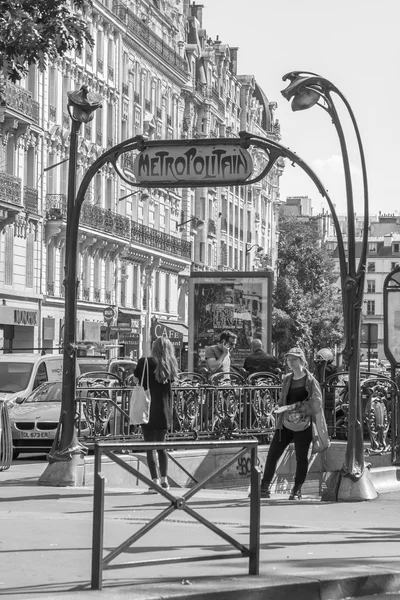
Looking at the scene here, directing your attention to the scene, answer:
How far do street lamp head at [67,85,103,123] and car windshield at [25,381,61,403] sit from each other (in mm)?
9561

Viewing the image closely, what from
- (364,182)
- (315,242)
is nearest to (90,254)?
(315,242)

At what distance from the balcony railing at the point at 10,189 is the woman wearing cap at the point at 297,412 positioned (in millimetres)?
33606

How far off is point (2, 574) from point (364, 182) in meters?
8.36

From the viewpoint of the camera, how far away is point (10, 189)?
50031 mm

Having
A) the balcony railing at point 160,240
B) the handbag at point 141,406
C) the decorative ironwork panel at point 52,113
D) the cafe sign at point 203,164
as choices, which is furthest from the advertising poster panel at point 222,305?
the balcony railing at point 160,240

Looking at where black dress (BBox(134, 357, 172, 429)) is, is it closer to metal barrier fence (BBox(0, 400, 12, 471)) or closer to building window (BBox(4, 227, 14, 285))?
metal barrier fence (BBox(0, 400, 12, 471))

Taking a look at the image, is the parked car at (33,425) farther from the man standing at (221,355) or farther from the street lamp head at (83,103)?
the street lamp head at (83,103)

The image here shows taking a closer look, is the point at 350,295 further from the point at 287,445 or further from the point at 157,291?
the point at 157,291

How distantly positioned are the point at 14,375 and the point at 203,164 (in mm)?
12911

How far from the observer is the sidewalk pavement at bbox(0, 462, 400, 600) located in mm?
8594

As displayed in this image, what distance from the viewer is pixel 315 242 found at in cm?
10225

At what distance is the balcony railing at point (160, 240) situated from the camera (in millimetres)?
69938

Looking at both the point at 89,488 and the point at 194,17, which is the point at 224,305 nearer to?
the point at 89,488

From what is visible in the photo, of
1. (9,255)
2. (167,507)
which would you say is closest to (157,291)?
(9,255)
